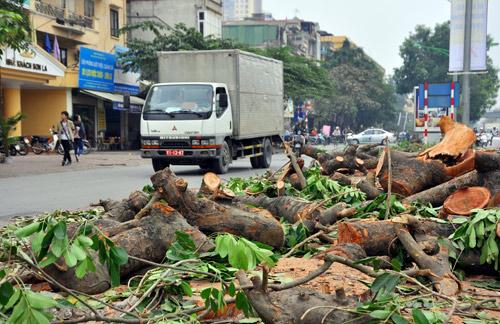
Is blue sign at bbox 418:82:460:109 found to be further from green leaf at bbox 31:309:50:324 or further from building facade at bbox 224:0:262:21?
building facade at bbox 224:0:262:21

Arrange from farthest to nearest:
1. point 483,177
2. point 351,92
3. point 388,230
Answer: point 351,92 → point 483,177 → point 388,230

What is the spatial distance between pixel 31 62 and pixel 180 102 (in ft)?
44.2

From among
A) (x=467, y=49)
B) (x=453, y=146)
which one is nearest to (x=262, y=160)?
(x=467, y=49)

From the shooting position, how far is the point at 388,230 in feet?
15.3

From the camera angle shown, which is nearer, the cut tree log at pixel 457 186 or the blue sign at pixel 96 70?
the cut tree log at pixel 457 186

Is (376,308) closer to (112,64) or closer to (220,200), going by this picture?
(220,200)

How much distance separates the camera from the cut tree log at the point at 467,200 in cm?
555

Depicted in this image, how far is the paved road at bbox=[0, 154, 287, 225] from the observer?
10117mm

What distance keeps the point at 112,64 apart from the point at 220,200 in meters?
31.4

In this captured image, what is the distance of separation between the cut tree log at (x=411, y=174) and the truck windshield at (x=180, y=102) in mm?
8905

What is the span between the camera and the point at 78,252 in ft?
8.44

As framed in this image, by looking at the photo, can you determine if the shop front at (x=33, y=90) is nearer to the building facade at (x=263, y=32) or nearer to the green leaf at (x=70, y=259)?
the green leaf at (x=70, y=259)

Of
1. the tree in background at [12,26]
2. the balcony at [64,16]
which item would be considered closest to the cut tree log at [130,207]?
the tree in background at [12,26]

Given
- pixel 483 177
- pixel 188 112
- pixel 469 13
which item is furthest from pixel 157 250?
pixel 469 13
